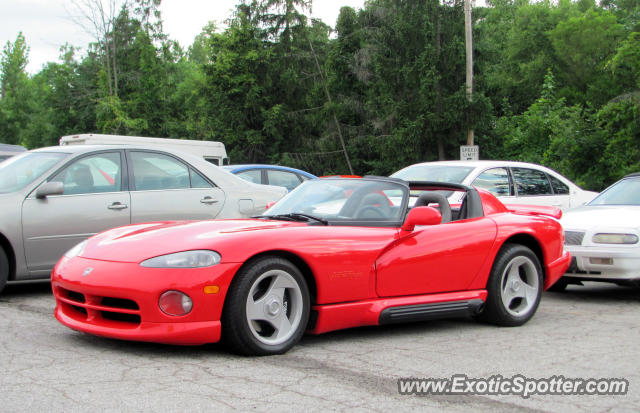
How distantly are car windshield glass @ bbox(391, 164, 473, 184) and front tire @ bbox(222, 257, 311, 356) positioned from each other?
17.4ft

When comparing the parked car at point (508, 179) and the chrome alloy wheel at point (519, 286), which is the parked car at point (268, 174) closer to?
the parked car at point (508, 179)

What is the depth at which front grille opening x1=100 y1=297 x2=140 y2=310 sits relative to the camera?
4504 mm

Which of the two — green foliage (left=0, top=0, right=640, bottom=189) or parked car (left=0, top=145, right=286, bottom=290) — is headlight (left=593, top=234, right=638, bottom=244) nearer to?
parked car (left=0, top=145, right=286, bottom=290)

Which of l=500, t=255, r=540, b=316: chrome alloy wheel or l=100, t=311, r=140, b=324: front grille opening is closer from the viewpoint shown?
l=100, t=311, r=140, b=324: front grille opening

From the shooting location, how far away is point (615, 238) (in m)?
7.63

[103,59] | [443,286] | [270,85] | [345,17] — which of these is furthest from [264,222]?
[103,59]

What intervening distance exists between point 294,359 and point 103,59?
54423 mm

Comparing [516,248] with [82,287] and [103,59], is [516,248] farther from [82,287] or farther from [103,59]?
[103,59]

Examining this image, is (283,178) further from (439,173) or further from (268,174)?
(439,173)

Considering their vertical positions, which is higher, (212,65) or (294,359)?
(212,65)

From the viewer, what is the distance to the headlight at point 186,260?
14.6 feet

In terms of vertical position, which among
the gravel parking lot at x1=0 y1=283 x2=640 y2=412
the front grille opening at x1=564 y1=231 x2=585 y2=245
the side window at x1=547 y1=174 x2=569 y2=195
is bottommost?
the gravel parking lot at x1=0 y1=283 x2=640 y2=412

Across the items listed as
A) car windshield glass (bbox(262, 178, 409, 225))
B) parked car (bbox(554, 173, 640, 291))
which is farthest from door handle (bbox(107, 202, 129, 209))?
parked car (bbox(554, 173, 640, 291))

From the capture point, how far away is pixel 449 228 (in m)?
5.73
